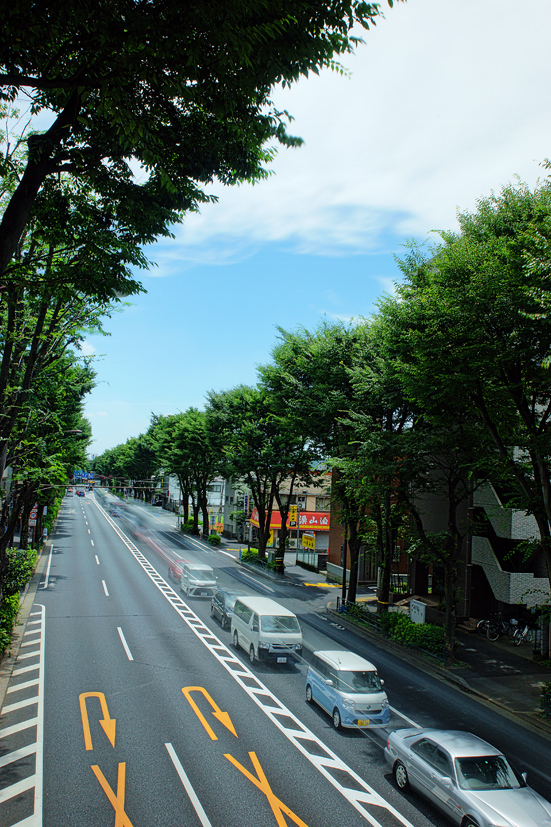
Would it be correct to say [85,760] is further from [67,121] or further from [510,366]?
[510,366]

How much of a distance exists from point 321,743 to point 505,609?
19.5 meters

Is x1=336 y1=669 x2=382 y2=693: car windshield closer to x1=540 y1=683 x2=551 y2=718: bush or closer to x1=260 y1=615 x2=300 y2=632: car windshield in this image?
x1=260 y1=615 x2=300 y2=632: car windshield

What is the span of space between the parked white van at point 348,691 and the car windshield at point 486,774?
400 centimetres

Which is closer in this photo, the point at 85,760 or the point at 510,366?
the point at 85,760

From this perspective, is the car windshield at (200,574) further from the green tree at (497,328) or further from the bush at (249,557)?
the green tree at (497,328)

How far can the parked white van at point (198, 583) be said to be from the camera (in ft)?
103

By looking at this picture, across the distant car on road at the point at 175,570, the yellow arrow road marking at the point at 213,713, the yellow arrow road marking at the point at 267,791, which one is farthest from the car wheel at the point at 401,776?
the distant car on road at the point at 175,570

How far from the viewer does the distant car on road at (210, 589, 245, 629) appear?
24938 millimetres

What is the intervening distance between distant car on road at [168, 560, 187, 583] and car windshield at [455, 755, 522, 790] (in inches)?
1040

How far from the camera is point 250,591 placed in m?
34.2

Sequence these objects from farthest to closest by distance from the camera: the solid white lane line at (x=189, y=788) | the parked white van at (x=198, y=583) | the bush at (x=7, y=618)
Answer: the parked white van at (x=198, y=583)
the bush at (x=7, y=618)
the solid white lane line at (x=189, y=788)

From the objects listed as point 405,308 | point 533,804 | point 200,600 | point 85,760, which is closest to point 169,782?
point 85,760

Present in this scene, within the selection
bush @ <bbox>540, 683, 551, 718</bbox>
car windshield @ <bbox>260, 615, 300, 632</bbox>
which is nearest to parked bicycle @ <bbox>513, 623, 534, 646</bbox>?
bush @ <bbox>540, 683, 551, 718</bbox>

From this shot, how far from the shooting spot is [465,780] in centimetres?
1103
